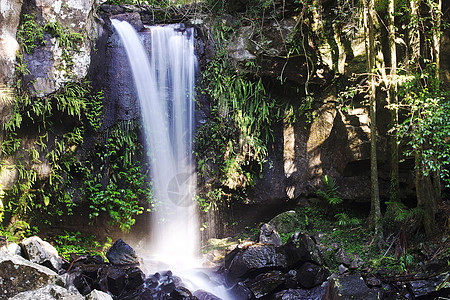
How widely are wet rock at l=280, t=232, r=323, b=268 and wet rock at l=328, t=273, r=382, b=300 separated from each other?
1.92ft

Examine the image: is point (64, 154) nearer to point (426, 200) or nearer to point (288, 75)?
point (288, 75)

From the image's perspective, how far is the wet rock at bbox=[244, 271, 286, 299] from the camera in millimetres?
4980

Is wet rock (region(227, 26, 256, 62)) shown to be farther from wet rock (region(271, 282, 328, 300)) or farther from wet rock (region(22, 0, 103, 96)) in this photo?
wet rock (region(271, 282, 328, 300))

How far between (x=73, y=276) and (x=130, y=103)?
385 cm

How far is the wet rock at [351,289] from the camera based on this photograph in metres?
4.27

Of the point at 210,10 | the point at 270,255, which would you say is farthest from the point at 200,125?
the point at 270,255

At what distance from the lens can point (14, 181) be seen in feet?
20.0

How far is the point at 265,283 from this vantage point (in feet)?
16.5

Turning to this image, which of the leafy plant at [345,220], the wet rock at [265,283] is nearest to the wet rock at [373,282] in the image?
the wet rock at [265,283]

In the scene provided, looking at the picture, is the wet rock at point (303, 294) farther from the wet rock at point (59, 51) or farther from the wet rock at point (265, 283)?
the wet rock at point (59, 51)

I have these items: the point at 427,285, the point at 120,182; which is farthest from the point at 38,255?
the point at 427,285

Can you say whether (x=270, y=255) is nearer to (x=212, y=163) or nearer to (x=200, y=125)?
(x=212, y=163)

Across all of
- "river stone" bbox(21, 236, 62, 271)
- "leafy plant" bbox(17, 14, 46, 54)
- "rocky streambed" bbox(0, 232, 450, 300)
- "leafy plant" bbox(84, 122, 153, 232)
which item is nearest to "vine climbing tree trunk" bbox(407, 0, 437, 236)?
"rocky streambed" bbox(0, 232, 450, 300)

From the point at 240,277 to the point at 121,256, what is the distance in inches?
78.6
